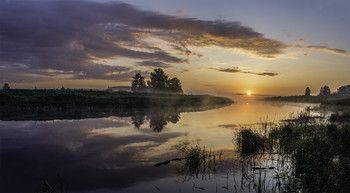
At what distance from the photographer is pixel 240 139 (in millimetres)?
19609

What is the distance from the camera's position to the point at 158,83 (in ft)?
461

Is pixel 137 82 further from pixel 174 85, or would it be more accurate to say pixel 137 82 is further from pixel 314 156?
pixel 314 156

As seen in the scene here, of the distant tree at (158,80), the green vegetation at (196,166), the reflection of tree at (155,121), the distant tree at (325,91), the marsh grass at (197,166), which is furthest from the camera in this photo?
the distant tree at (325,91)

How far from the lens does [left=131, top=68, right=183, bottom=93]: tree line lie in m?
141

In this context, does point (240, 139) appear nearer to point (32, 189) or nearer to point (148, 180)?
point (148, 180)

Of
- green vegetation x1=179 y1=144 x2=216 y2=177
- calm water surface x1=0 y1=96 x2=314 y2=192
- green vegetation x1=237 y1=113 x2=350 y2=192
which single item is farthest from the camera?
green vegetation x1=179 y1=144 x2=216 y2=177

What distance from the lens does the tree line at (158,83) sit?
5541 inches

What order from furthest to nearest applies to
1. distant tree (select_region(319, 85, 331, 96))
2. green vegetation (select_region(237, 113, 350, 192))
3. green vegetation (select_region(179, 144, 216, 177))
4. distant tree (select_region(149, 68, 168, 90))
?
1. distant tree (select_region(319, 85, 331, 96))
2. distant tree (select_region(149, 68, 168, 90))
3. green vegetation (select_region(179, 144, 216, 177))
4. green vegetation (select_region(237, 113, 350, 192))

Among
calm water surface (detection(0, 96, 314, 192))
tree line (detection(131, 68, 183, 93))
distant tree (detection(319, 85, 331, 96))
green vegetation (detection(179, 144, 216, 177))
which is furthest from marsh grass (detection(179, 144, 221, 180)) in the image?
distant tree (detection(319, 85, 331, 96))

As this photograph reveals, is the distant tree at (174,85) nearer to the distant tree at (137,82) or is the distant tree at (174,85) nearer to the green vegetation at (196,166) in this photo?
the distant tree at (137,82)

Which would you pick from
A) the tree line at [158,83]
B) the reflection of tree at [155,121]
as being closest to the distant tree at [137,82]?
the tree line at [158,83]

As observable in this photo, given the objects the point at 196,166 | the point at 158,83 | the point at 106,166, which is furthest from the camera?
the point at 158,83

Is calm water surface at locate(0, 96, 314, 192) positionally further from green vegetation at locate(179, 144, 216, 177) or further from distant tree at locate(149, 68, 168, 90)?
distant tree at locate(149, 68, 168, 90)

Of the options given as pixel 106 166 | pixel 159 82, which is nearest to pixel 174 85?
pixel 159 82
